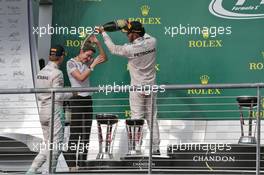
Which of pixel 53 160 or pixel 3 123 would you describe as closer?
pixel 53 160

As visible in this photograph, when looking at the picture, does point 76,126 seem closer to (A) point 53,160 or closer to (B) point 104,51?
(A) point 53,160

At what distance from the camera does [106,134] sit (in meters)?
8.14

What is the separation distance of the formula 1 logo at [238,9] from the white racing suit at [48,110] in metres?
1.96

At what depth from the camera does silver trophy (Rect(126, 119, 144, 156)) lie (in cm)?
791

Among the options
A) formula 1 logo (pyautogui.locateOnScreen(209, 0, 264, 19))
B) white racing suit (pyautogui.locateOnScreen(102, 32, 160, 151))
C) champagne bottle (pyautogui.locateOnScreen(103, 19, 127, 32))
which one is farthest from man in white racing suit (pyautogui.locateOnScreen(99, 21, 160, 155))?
formula 1 logo (pyautogui.locateOnScreen(209, 0, 264, 19))

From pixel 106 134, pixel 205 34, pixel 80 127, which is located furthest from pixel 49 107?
pixel 205 34

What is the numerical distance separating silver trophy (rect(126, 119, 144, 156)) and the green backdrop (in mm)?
1024

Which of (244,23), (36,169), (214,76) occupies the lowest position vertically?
(36,169)

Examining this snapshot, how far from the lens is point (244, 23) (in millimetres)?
9172

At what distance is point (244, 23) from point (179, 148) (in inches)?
82.8

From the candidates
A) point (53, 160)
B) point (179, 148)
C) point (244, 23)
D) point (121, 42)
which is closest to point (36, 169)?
point (53, 160)

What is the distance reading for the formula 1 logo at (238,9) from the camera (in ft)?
30.0

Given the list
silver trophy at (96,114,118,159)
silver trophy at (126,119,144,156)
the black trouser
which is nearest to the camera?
silver trophy at (126,119,144,156)

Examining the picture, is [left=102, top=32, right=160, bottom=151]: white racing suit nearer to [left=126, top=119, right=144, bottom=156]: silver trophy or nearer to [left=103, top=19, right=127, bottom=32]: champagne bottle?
[left=126, top=119, right=144, bottom=156]: silver trophy
